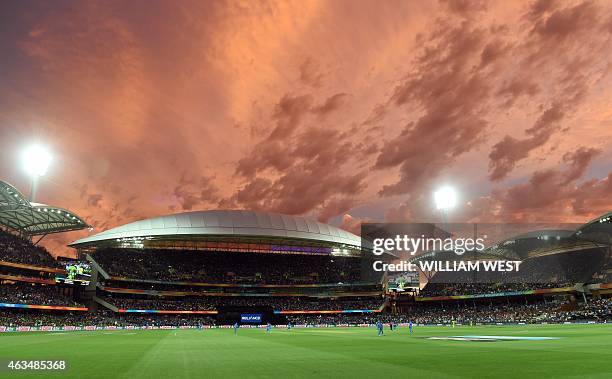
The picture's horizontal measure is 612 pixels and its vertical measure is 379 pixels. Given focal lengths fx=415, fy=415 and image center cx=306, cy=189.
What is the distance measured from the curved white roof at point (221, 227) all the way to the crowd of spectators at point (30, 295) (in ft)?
87.1

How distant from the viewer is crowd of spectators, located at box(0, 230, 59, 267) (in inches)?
3029

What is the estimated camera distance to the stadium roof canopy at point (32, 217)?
244ft

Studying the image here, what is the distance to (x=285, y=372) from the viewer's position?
1480 centimetres

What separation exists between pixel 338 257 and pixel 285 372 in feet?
369

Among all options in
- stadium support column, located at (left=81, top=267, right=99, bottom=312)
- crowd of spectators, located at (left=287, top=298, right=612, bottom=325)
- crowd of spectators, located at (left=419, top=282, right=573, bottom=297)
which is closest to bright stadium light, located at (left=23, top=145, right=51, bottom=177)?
stadium support column, located at (left=81, top=267, right=99, bottom=312)

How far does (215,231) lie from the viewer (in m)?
109

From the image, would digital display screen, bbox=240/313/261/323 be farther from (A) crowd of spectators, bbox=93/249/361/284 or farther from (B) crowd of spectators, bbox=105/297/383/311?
(A) crowd of spectators, bbox=93/249/361/284

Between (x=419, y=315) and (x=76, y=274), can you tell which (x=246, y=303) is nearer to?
(x=76, y=274)

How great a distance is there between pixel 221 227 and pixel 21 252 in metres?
44.0

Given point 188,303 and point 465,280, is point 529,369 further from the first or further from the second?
point 465,280

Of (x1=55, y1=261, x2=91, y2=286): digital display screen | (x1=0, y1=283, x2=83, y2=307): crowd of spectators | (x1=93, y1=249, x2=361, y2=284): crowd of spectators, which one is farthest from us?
(x1=93, y1=249, x2=361, y2=284): crowd of spectators

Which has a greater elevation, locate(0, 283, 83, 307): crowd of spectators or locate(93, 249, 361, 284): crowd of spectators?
locate(93, 249, 361, 284): crowd of spectators

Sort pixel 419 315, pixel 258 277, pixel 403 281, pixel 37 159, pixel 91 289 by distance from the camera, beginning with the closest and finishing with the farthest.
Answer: pixel 37 159, pixel 91 289, pixel 419 315, pixel 258 277, pixel 403 281

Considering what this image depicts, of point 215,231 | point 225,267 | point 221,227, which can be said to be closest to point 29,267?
point 215,231
